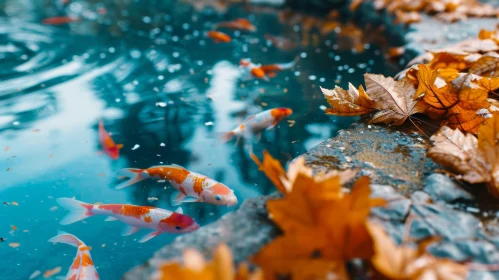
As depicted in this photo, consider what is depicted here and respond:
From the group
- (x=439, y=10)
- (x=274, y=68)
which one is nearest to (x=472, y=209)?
(x=274, y=68)

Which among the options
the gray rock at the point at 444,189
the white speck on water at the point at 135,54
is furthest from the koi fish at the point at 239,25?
the gray rock at the point at 444,189

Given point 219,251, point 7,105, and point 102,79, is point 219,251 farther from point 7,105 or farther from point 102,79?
point 102,79

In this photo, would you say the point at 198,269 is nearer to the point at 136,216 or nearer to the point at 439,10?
the point at 136,216

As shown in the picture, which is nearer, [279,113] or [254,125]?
[254,125]

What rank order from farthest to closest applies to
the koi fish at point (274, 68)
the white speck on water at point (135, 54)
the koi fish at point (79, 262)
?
the white speck on water at point (135, 54) < the koi fish at point (274, 68) < the koi fish at point (79, 262)

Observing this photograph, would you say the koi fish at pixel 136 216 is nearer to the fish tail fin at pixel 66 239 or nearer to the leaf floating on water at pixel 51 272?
the fish tail fin at pixel 66 239

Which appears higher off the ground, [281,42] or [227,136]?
[227,136]

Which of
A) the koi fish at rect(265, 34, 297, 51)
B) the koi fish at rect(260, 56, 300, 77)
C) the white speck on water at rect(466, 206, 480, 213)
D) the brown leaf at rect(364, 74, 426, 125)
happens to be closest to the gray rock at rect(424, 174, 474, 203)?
the white speck on water at rect(466, 206, 480, 213)

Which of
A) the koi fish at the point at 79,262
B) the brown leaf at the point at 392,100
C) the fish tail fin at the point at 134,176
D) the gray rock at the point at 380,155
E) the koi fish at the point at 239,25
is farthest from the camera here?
the koi fish at the point at 239,25
